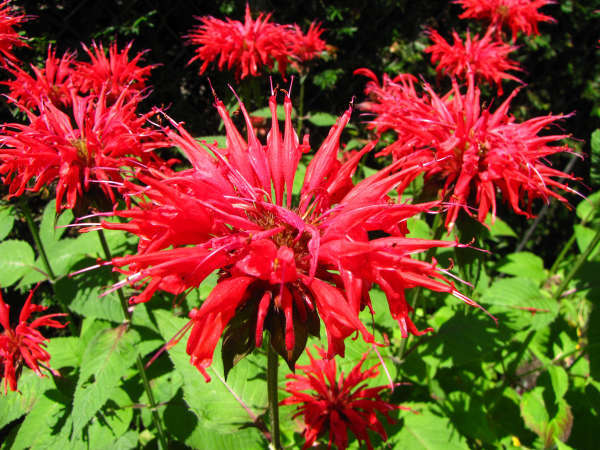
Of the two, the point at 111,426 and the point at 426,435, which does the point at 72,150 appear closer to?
the point at 111,426

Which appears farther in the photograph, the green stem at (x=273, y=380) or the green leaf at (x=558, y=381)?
the green leaf at (x=558, y=381)

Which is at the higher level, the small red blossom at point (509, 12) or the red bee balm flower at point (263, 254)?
the small red blossom at point (509, 12)

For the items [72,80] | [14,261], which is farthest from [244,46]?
[14,261]

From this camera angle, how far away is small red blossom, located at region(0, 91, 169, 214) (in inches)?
43.5

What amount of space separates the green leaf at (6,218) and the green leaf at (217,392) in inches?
32.6

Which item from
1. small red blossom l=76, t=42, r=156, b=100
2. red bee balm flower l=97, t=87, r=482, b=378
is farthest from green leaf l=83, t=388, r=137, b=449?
small red blossom l=76, t=42, r=156, b=100

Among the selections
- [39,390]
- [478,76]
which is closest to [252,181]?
[39,390]

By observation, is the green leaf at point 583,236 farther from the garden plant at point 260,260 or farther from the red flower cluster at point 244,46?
the red flower cluster at point 244,46

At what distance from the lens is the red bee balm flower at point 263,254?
606 millimetres

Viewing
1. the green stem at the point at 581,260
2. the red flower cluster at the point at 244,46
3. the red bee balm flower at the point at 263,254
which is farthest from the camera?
the red flower cluster at the point at 244,46

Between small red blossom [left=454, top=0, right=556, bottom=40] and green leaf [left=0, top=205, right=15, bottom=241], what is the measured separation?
2.67 metres

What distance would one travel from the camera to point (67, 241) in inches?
58.0

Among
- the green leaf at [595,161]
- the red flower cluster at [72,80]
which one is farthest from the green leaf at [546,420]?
the red flower cluster at [72,80]

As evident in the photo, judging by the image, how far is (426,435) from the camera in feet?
4.23
